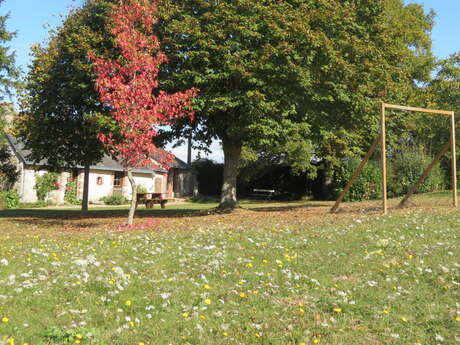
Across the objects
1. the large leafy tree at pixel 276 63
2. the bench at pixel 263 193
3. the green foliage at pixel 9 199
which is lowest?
the green foliage at pixel 9 199

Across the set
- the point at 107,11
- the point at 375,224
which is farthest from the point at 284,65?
the point at 107,11

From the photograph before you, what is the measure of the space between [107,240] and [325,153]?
84.0 ft

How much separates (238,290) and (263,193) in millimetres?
40347

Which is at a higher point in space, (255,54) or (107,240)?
(255,54)

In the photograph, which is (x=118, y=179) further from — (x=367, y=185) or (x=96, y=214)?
(x=367, y=185)

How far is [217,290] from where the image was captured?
23.9ft

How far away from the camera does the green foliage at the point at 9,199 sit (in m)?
34.0

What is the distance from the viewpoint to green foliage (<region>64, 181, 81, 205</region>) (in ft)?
130

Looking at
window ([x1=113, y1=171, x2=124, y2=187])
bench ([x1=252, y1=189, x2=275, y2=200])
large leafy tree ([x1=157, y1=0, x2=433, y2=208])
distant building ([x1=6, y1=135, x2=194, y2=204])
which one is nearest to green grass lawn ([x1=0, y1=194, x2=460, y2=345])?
large leafy tree ([x1=157, y1=0, x2=433, y2=208])

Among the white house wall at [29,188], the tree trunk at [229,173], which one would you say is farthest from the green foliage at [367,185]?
the white house wall at [29,188]

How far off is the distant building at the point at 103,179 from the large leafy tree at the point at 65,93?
3.24 m

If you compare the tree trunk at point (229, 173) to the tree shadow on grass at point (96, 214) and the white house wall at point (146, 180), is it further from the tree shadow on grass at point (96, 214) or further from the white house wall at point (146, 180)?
the white house wall at point (146, 180)

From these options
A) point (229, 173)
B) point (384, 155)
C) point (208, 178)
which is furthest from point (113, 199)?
point (384, 155)

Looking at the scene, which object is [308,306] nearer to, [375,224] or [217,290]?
[217,290]
